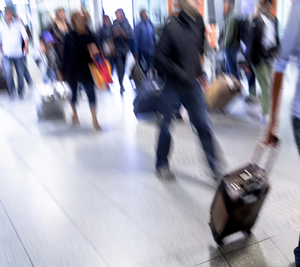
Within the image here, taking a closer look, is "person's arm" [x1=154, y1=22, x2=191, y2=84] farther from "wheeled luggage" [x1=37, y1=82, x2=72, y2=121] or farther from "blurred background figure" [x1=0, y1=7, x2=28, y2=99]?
"blurred background figure" [x1=0, y1=7, x2=28, y2=99]

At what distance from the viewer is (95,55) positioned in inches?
211

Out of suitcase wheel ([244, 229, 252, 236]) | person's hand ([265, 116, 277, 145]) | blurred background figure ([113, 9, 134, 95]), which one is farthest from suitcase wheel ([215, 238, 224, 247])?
blurred background figure ([113, 9, 134, 95])

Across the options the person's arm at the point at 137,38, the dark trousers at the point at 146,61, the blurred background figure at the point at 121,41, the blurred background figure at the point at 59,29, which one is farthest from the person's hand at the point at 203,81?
the person's arm at the point at 137,38

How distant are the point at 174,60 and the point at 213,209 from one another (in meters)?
1.50

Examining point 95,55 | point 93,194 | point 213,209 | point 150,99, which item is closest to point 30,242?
point 93,194

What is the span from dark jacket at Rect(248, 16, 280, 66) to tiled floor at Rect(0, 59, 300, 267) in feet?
3.33

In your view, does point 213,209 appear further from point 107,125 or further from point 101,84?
point 101,84

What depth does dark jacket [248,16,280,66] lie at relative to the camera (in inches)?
214

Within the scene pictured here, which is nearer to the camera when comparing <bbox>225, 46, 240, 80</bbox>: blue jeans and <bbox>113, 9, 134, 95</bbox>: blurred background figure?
<bbox>225, 46, 240, 80</bbox>: blue jeans

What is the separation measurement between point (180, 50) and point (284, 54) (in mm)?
1450

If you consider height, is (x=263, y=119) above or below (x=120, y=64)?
below

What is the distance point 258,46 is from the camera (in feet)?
18.2

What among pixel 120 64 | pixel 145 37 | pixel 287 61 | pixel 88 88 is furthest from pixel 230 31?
pixel 287 61

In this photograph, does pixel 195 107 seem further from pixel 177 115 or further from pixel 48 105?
pixel 48 105
